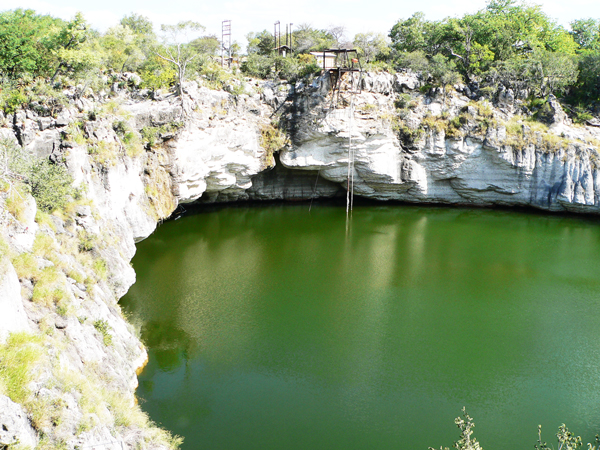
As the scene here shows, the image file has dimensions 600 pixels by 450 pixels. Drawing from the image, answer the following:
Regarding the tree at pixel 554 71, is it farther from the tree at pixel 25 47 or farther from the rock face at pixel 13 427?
the rock face at pixel 13 427

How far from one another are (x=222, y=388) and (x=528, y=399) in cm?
835

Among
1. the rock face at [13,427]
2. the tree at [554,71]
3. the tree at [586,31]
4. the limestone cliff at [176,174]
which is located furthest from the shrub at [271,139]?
the tree at [586,31]

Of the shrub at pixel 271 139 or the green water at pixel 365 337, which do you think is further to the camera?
the shrub at pixel 271 139

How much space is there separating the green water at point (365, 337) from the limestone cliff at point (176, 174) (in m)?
1.90

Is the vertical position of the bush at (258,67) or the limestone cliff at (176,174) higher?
the bush at (258,67)

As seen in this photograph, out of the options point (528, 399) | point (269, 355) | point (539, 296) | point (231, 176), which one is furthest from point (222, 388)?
point (231, 176)

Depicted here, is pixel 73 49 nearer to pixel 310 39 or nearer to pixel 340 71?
pixel 340 71

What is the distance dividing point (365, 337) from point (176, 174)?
1391cm

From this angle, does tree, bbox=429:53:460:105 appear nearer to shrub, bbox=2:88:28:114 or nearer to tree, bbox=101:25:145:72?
tree, bbox=101:25:145:72

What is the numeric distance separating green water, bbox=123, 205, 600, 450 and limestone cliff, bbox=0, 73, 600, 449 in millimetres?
1897

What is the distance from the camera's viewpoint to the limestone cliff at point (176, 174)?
8922 millimetres

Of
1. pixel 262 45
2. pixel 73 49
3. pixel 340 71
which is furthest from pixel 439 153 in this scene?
pixel 73 49

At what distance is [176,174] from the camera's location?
24656 millimetres

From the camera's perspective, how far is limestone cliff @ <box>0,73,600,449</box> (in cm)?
892
